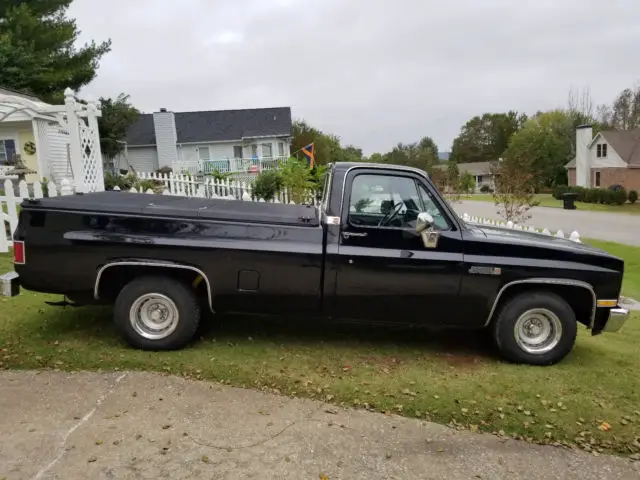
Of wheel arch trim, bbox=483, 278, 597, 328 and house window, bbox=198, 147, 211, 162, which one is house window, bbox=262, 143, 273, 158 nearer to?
house window, bbox=198, 147, 211, 162

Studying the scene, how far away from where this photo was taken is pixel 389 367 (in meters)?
4.52

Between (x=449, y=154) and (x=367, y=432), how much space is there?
357ft

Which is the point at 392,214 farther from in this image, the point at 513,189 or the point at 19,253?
the point at 513,189

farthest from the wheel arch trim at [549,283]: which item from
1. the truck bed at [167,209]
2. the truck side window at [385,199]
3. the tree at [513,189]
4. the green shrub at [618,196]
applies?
the green shrub at [618,196]

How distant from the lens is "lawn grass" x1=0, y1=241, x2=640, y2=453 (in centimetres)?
375

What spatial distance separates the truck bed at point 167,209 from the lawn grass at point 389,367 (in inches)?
50.6

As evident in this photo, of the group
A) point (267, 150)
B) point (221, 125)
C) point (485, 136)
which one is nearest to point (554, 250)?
→ point (267, 150)

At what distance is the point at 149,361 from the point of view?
4.45 meters

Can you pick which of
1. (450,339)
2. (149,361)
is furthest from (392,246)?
(149,361)

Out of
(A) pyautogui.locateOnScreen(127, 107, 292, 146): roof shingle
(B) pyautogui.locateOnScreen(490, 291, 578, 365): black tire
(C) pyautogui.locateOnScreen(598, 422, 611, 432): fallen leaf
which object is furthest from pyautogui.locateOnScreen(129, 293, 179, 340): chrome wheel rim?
(A) pyautogui.locateOnScreen(127, 107, 292, 146): roof shingle

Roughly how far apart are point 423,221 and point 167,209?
2.35m

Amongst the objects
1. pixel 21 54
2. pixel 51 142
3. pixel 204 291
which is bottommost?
pixel 204 291

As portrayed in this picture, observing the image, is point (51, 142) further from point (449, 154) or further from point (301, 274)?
point (449, 154)

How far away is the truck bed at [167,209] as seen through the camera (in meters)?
4.51
